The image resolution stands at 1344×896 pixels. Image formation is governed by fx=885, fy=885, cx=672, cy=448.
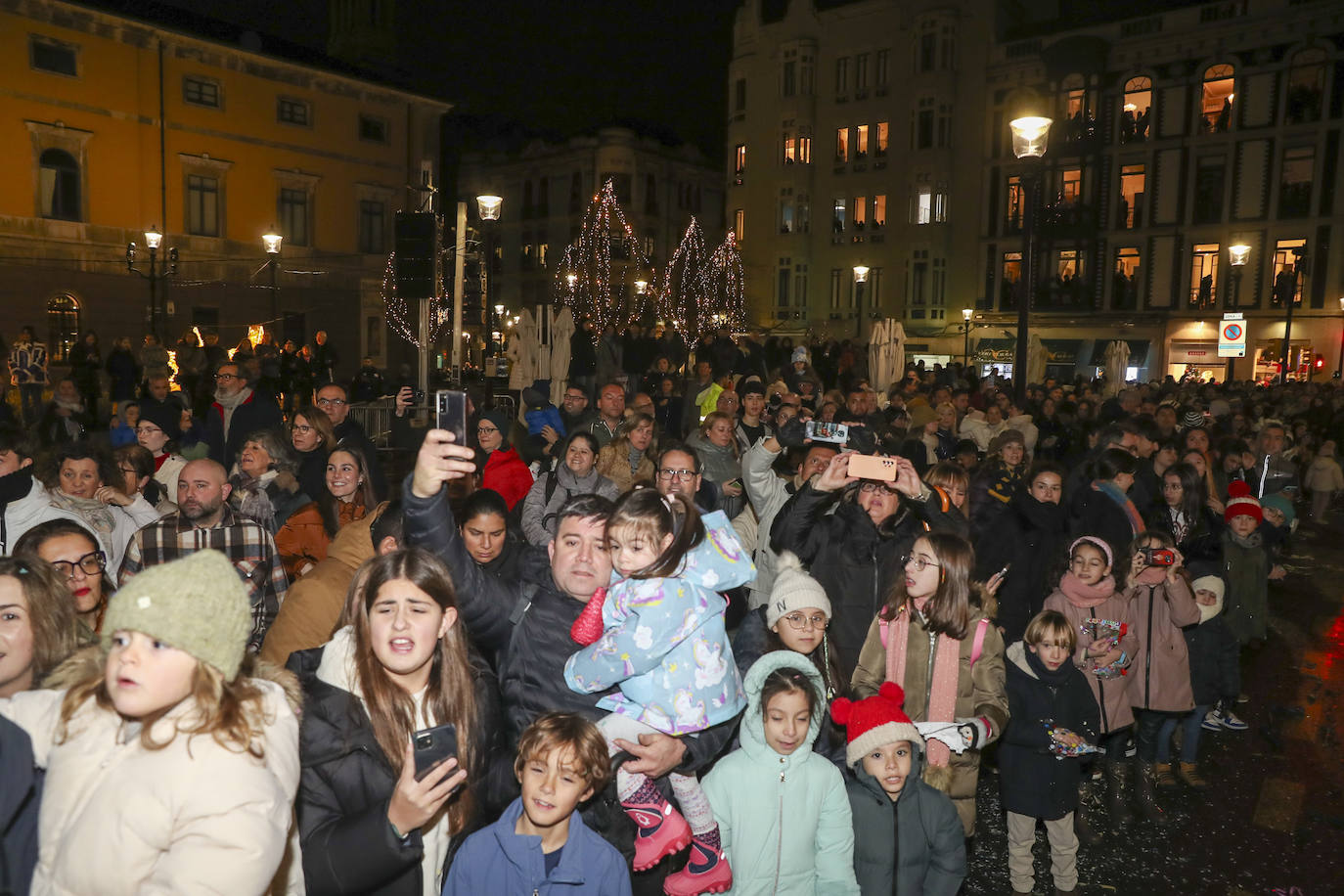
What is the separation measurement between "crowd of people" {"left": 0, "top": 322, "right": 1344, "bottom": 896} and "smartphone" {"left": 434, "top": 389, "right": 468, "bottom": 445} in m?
0.06

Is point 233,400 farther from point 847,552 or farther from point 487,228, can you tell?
point 487,228

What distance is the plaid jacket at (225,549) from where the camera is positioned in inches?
179

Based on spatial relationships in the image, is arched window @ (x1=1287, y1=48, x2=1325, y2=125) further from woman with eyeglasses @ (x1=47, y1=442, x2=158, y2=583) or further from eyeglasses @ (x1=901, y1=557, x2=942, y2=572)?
woman with eyeglasses @ (x1=47, y1=442, x2=158, y2=583)

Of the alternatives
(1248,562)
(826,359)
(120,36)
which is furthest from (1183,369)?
(120,36)

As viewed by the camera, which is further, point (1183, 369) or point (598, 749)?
point (1183, 369)

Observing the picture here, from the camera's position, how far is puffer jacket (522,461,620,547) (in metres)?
6.47

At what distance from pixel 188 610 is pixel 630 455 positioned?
17.4 ft

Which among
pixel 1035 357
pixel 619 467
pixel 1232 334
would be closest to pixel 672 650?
pixel 619 467

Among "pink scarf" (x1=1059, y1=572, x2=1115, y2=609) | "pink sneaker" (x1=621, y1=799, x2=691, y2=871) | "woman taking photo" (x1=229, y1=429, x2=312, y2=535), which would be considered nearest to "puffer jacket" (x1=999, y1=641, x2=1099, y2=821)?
"pink scarf" (x1=1059, y1=572, x2=1115, y2=609)

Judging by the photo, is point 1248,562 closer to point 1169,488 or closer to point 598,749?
point 1169,488

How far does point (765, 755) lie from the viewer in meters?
3.44

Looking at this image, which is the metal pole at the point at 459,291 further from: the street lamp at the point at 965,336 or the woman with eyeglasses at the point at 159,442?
the street lamp at the point at 965,336

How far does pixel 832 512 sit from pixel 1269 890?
2.96 metres

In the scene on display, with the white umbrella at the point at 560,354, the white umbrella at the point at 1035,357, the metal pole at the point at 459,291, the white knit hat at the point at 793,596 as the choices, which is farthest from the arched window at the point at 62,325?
the white knit hat at the point at 793,596
